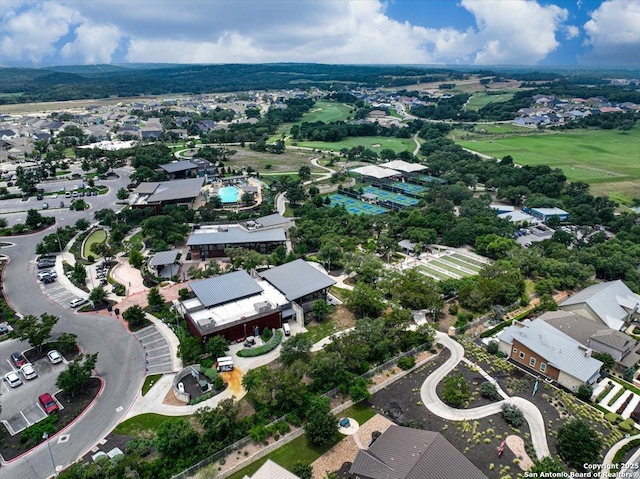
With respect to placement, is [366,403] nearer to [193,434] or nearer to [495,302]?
[193,434]

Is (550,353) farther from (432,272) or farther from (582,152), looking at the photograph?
(582,152)

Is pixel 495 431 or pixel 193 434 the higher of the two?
pixel 193 434

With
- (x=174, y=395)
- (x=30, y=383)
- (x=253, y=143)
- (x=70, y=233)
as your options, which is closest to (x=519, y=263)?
(x=174, y=395)

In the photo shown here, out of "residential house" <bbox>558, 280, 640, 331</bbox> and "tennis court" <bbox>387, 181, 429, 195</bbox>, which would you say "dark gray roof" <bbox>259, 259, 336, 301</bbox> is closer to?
"residential house" <bbox>558, 280, 640, 331</bbox>

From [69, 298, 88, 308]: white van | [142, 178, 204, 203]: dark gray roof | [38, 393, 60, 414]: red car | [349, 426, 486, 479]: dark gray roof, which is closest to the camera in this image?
[349, 426, 486, 479]: dark gray roof

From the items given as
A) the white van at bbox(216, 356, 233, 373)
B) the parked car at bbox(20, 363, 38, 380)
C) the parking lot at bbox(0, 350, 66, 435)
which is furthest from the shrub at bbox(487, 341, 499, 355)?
the parked car at bbox(20, 363, 38, 380)

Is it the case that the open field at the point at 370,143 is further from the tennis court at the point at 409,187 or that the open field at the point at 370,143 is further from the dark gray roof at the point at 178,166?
the dark gray roof at the point at 178,166

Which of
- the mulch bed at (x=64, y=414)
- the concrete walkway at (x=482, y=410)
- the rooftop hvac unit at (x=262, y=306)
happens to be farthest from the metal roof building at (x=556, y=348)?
the mulch bed at (x=64, y=414)

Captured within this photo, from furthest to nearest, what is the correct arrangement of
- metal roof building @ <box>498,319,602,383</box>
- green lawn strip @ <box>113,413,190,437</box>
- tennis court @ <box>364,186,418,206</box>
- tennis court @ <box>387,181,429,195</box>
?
tennis court @ <box>387,181,429,195</box>, tennis court @ <box>364,186,418,206</box>, metal roof building @ <box>498,319,602,383</box>, green lawn strip @ <box>113,413,190,437</box>
